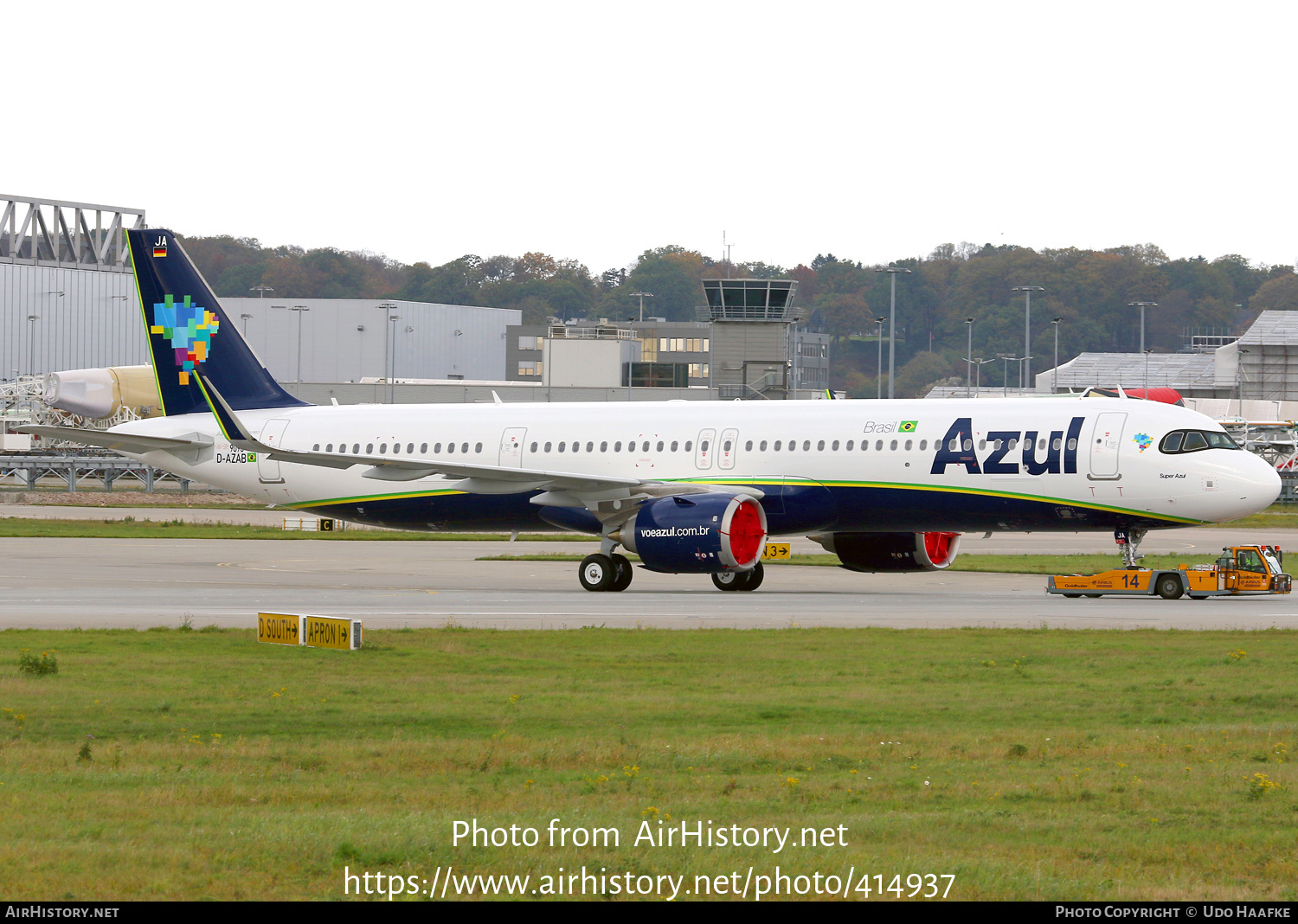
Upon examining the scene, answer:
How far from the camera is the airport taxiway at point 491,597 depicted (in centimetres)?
2825

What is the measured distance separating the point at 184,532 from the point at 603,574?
28802 mm

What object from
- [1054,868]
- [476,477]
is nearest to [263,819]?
[1054,868]

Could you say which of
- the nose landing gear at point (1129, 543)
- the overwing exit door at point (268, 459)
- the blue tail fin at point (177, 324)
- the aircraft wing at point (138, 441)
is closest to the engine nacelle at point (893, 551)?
A: the nose landing gear at point (1129, 543)

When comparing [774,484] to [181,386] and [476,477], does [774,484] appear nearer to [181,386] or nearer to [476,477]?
[476,477]

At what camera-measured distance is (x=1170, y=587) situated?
34.1m

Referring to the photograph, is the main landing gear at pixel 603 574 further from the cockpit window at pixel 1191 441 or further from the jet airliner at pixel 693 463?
the cockpit window at pixel 1191 441

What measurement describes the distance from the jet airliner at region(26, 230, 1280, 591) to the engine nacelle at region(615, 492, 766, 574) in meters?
0.04

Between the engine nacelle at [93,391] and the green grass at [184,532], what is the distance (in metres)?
33.4

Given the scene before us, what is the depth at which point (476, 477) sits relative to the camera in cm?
3562

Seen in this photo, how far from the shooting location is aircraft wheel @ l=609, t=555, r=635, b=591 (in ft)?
117

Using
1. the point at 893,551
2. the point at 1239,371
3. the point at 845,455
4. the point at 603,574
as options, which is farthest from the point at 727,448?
the point at 1239,371

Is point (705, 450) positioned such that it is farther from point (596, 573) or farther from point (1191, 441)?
point (1191, 441)

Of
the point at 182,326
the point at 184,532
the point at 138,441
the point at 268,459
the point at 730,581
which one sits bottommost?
the point at 184,532

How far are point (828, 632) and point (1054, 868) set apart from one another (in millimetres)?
15749
